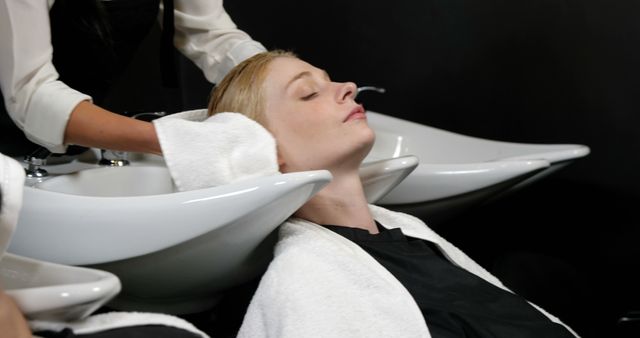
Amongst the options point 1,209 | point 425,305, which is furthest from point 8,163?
point 425,305

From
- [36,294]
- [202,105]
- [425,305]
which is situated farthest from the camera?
[202,105]

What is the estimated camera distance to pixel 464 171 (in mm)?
1621

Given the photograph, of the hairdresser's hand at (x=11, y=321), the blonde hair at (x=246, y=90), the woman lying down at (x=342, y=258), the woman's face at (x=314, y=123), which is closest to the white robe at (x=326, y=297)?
the woman lying down at (x=342, y=258)

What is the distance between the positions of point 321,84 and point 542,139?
107 centimetres

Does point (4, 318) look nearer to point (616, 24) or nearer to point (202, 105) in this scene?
point (202, 105)

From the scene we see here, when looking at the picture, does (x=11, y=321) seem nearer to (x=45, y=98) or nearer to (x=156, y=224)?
(x=156, y=224)

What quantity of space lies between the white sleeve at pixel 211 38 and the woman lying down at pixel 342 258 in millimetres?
231

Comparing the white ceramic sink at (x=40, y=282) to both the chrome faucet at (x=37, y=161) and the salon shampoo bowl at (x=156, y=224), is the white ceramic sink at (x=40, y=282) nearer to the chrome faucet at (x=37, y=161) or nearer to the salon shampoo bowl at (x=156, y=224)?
the salon shampoo bowl at (x=156, y=224)

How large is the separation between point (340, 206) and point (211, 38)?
0.54 metres

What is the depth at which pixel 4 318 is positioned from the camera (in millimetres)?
797

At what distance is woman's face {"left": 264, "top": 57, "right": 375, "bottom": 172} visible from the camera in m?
1.28

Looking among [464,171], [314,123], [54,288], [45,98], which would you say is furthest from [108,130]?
[464,171]

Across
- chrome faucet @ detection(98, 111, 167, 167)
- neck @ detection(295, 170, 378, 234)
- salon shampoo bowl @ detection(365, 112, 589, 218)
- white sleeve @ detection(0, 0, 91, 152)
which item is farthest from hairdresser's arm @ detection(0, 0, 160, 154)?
salon shampoo bowl @ detection(365, 112, 589, 218)

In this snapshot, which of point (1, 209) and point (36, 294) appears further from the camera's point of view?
point (36, 294)
